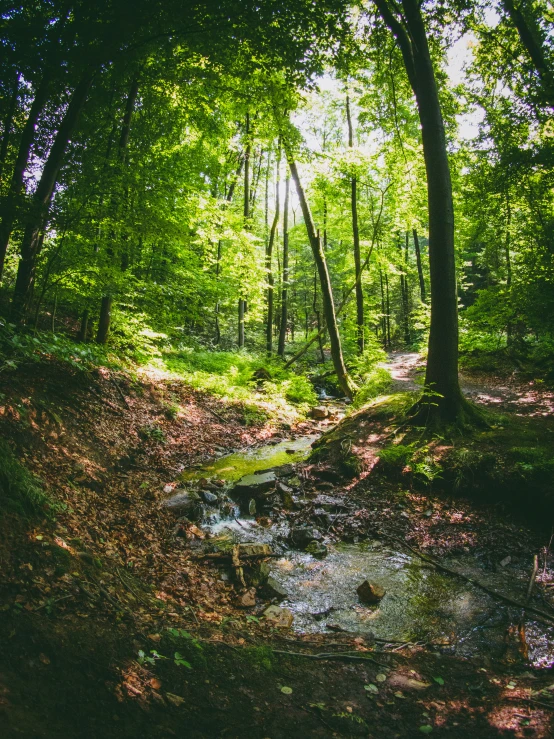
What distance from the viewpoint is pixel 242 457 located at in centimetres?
934

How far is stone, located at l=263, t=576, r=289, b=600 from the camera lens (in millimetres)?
4359

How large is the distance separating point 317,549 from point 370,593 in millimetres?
1174

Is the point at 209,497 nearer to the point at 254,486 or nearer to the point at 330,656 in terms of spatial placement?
the point at 254,486

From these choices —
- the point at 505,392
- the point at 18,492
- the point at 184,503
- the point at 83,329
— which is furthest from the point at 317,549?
the point at 505,392

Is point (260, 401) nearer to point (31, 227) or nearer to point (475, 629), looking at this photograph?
point (31, 227)

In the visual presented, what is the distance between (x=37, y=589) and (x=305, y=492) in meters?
4.82

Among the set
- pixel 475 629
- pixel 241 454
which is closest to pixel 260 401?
pixel 241 454

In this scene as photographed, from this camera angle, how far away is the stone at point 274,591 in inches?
172

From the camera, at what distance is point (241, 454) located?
9.60 metres

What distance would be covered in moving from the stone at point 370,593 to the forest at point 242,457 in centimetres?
3

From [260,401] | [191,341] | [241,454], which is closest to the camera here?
[241,454]

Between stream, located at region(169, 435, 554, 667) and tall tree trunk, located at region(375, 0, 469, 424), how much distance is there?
3.01 m

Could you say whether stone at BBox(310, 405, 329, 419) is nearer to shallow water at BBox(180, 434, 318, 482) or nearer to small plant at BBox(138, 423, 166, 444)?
shallow water at BBox(180, 434, 318, 482)

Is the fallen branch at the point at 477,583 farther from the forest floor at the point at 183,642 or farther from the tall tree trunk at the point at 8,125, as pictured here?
the tall tree trunk at the point at 8,125
